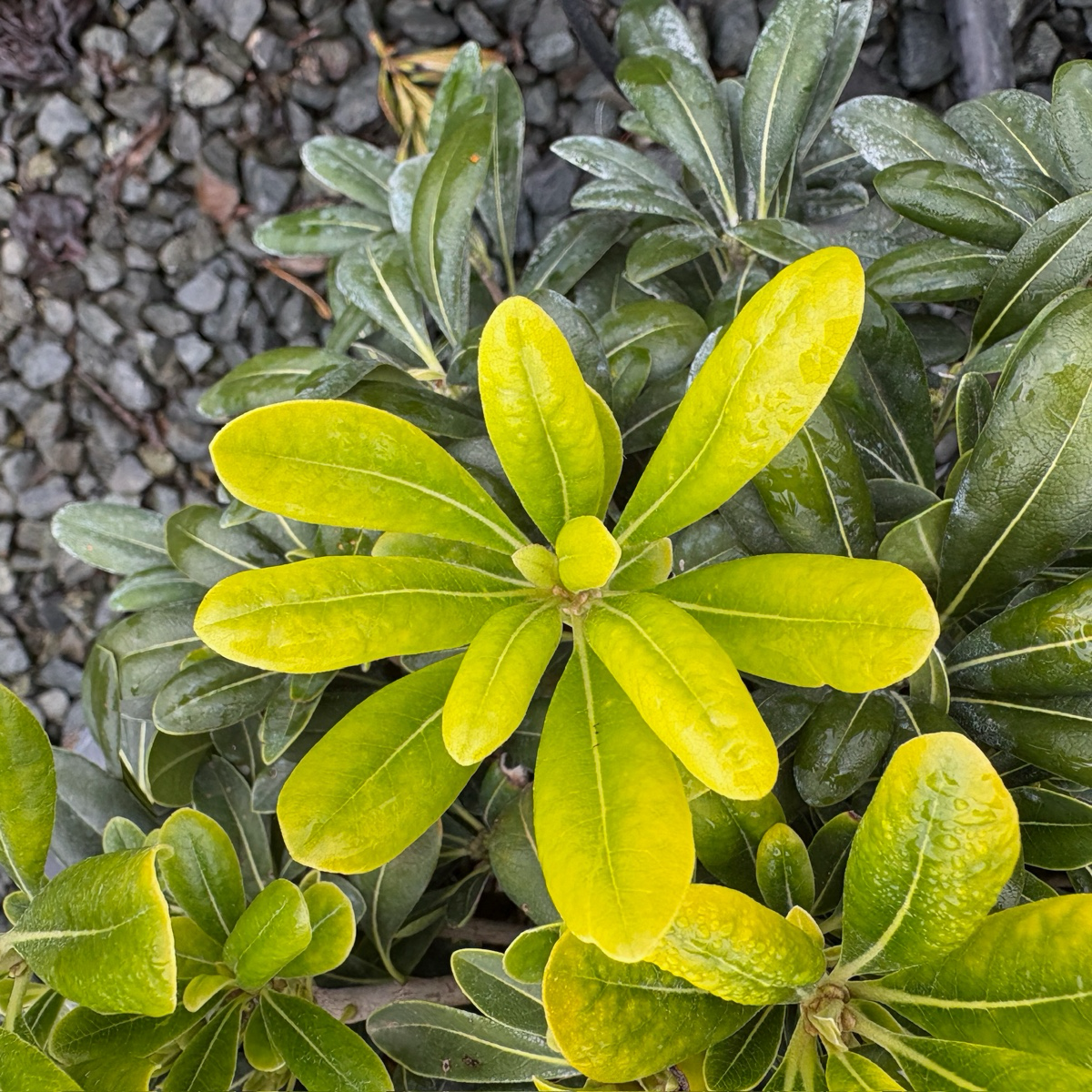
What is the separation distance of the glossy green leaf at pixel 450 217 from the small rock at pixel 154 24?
4.97ft

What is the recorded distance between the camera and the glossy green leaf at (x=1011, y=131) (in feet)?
2.99

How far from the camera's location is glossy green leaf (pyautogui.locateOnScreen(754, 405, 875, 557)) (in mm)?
615

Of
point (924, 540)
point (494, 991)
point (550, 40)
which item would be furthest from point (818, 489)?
point (550, 40)

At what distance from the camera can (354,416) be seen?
53 cm

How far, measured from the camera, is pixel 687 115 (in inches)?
37.6

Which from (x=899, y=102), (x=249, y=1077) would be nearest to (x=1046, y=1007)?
(x=249, y=1077)

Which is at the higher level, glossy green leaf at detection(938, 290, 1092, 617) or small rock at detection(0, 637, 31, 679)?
glossy green leaf at detection(938, 290, 1092, 617)

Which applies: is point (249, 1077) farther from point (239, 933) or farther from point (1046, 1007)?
point (1046, 1007)

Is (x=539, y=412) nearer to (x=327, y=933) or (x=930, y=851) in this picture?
(x=930, y=851)

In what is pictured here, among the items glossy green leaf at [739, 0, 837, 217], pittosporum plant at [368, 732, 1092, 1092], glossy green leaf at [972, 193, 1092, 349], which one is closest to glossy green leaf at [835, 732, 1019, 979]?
pittosporum plant at [368, 732, 1092, 1092]

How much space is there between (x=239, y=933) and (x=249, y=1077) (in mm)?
246

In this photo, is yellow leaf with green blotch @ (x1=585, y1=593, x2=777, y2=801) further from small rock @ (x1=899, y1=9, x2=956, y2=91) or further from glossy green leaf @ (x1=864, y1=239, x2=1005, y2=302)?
small rock @ (x1=899, y1=9, x2=956, y2=91)

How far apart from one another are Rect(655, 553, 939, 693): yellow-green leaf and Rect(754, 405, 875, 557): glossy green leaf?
0.34 ft

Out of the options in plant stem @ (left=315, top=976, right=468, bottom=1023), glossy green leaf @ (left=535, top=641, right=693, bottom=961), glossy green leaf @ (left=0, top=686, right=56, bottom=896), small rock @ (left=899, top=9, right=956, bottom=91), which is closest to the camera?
glossy green leaf @ (left=535, top=641, right=693, bottom=961)
